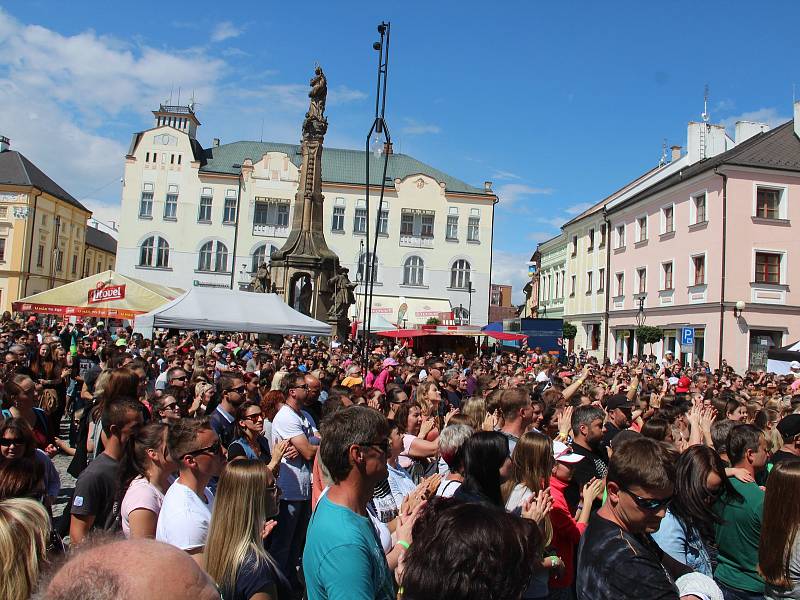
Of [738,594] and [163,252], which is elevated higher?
[163,252]

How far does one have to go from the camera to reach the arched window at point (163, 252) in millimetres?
53688

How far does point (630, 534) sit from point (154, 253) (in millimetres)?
55434

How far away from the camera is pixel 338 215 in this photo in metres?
55.5

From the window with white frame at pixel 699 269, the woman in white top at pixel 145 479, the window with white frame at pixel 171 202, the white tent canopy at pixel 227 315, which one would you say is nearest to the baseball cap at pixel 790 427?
the woman in white top at pixel 145 479

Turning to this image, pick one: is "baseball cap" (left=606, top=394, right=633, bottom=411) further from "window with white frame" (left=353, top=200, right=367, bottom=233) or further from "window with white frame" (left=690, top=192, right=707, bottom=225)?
"window with white frame" (left=353, top=200, right=367, bottom=233)

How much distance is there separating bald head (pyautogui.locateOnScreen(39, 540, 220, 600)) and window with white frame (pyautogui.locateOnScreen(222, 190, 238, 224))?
180 feet

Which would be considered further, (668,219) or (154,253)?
(154,253)

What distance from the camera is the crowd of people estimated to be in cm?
174

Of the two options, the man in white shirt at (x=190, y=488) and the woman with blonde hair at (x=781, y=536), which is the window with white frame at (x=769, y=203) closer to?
the woman with blonde hair at (x=781, y=536)

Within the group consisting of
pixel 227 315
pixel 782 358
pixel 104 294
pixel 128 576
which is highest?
pixel 104 294

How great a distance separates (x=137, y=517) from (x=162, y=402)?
9.85ft

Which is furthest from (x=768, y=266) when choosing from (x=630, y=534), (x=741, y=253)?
(x=630, y=534)

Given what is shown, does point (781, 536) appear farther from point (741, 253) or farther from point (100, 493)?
point (741, 253)

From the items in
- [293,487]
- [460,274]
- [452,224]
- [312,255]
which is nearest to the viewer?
[293,487]
